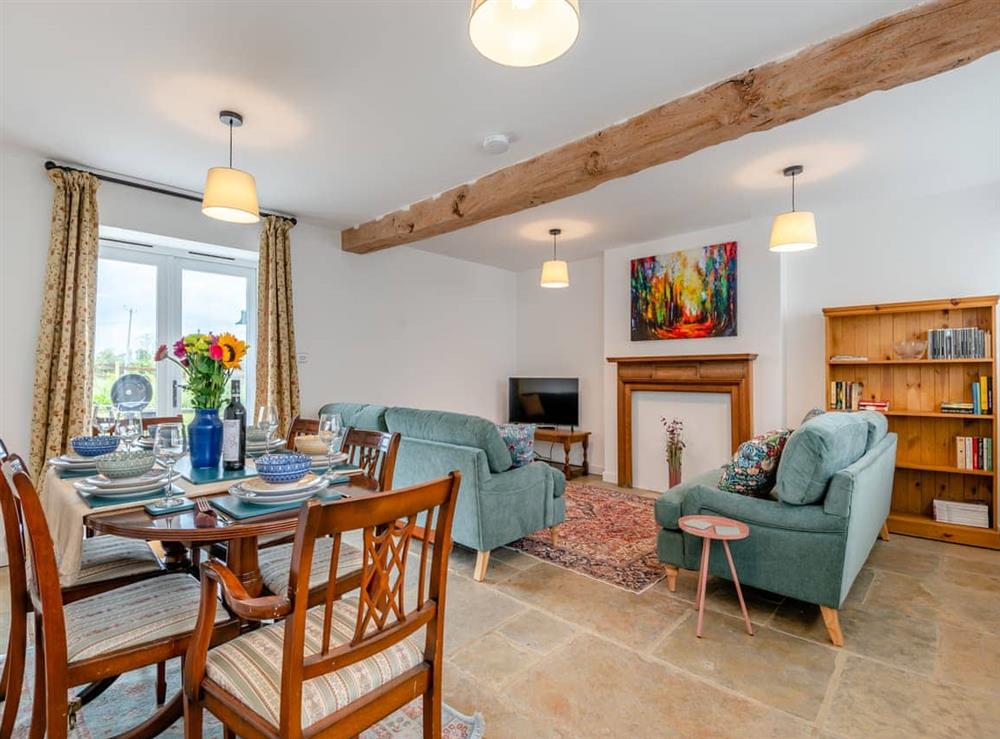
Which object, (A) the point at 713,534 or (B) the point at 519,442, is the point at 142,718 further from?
(A) the point at 713,534

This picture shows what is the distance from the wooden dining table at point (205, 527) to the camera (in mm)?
1302

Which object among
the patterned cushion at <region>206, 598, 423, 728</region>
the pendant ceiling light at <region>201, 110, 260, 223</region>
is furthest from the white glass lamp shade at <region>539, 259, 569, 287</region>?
the patterned cushion at <region>206, 598, 423, 728</region>

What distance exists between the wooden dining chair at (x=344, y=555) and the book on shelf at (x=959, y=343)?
400 centimetres

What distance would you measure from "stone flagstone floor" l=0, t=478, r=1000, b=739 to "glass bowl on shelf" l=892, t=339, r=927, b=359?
1566 millimetres

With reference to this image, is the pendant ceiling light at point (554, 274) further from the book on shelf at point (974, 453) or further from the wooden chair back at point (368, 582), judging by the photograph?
the wooden chair back at point (368, 582)

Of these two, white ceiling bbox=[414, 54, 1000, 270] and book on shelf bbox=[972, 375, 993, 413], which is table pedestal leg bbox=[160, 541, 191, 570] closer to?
white ceiling bbox=[414, 54, 1000, 270]

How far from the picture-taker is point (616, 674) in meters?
2.03

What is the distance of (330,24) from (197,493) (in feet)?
6.10

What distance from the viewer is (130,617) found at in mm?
1365

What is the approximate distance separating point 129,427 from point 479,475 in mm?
1693

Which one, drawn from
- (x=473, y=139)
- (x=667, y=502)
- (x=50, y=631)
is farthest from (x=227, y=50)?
(x=667, y=502)

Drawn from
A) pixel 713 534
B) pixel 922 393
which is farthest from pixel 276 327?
pixel 922 393

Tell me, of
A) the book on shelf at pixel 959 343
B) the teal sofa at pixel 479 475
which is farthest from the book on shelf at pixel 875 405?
the teal sofa at pixel 479 475

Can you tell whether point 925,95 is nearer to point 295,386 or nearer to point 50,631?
point 50,631
